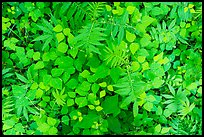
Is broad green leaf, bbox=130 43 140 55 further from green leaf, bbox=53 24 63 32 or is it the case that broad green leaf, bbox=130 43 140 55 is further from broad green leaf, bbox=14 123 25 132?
broad green leaf, bbox=14 123 25 132

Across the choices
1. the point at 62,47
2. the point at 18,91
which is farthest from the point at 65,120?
the point at 62,47

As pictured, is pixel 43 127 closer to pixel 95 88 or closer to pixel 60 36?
pixel 95 88

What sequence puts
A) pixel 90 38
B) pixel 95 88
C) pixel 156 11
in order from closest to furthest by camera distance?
pixel 90 38 < pixel 95 88 < pixel 156 11

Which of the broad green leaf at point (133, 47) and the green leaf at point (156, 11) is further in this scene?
the green leaf at point (156, 11)

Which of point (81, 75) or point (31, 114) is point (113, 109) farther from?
point (31, 114)

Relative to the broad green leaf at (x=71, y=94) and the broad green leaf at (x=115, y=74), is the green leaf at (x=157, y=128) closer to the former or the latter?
the broad green leaf at (x=115, y=74)

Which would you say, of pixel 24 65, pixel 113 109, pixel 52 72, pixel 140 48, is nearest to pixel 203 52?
pixel 140 48

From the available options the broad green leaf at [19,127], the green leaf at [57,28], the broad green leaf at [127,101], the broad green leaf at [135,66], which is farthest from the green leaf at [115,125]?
the green leaf at [57,28]
